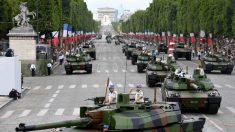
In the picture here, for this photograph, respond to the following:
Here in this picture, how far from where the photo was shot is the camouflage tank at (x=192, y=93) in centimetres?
2722

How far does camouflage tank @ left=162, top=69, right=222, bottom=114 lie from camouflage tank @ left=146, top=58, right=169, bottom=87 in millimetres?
11702

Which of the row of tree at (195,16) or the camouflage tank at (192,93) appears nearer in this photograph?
the camouflage tank at (192,93)

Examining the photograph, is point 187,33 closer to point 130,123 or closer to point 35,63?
point 35,63

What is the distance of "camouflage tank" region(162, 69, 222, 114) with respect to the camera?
2722 centimetres

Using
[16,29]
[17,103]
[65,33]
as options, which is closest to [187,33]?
[65,33]

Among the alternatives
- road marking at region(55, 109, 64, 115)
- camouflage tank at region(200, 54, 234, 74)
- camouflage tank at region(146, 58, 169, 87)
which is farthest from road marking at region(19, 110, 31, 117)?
camouflage tank at region(200, 54, 234, 74)

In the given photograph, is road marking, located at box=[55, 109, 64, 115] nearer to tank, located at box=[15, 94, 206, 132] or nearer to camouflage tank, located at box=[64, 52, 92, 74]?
tank, located at box=[15, 94, 206, 132]

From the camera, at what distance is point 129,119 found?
50.8ft

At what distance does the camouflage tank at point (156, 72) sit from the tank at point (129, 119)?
2363 cm

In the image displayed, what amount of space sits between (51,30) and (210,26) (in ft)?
80.4

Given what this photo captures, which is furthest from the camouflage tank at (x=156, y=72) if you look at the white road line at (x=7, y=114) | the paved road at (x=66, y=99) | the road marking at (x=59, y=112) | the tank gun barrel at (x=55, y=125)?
the tank gun barrel at (x=55, y=125)

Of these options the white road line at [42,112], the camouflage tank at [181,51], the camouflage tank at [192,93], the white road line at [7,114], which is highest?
the camouflage tank at [192,93]

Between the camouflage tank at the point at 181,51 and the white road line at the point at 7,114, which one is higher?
the white road line at the point at 7,114

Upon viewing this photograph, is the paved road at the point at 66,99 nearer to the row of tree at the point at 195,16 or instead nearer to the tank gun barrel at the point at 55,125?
the tank gun barrel at the point at 55,125
